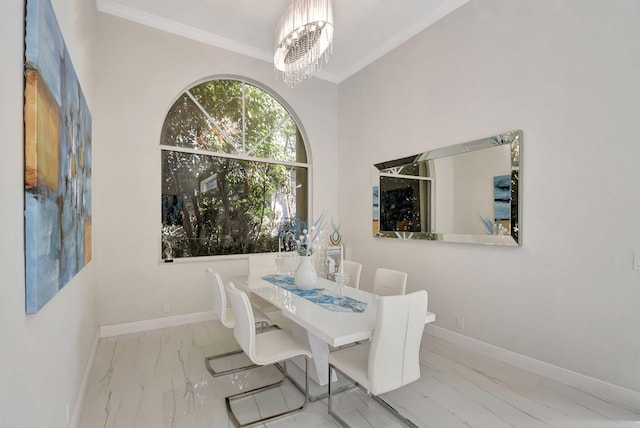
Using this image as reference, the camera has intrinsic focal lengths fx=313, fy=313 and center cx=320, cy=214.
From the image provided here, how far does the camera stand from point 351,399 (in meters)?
2.26

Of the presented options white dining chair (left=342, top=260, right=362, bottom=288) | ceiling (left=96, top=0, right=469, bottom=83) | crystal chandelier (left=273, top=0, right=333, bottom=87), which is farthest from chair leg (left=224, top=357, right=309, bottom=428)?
ceiling (left=96, top=0, right=469, bottom=83)

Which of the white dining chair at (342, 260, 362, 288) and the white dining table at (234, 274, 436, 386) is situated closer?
the white dining table at (234, 274, 436, 386)

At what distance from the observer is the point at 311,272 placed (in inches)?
107


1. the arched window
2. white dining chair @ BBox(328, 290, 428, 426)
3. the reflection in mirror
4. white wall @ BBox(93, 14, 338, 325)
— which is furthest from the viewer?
the arched window

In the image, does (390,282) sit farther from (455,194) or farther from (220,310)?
(220,310)

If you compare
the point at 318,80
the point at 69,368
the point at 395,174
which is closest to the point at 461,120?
the point at 395,174

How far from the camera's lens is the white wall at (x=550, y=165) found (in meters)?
2.24

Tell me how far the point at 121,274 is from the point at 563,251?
4.36m

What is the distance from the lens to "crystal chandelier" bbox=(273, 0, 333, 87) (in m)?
2.71

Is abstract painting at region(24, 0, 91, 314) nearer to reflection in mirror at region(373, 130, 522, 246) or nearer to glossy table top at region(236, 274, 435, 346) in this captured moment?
glossy table top at region(236, 274, 435, 346)

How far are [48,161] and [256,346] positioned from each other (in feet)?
5.18

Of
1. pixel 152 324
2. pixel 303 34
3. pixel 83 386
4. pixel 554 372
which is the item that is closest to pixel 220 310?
pixel 83 386

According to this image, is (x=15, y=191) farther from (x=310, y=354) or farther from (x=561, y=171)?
(x=561, y=171)

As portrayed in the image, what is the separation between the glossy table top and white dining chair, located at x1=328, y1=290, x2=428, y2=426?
12 cm
